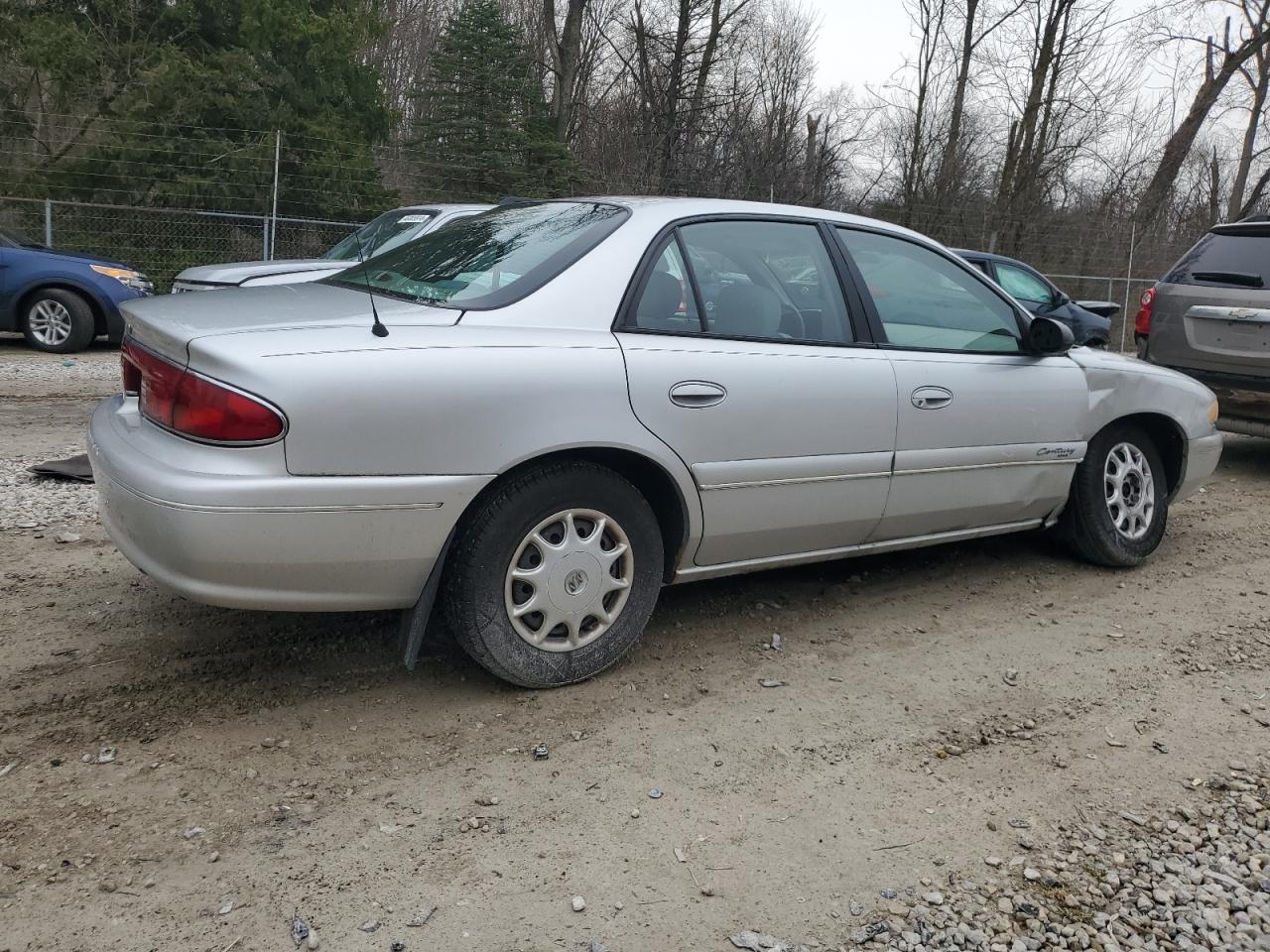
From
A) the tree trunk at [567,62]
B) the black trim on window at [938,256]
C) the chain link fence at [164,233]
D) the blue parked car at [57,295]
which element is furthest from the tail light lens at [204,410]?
the tree trunk at [567,62]

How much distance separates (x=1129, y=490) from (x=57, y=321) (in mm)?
10733

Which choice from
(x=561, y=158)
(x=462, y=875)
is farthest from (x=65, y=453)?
(x=561, y=158)

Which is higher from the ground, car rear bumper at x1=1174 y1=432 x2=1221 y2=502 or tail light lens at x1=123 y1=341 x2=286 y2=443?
tail light lens at x1=123 y1=341 x2=286 y2=443

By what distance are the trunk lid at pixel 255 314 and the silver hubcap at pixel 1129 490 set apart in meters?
3.27

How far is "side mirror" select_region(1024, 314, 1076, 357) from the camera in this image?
442cm

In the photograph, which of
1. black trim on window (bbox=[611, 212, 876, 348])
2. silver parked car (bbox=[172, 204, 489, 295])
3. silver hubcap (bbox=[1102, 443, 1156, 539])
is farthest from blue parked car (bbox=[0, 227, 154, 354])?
silver hubcap (bbox=[1102, 443, 1156, 539])

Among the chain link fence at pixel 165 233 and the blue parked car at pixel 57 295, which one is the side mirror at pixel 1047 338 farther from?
the chain link fence at pixel 165 233

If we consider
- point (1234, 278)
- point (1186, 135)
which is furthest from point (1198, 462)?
point (1186, 135)

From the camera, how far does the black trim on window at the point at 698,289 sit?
3.42 m

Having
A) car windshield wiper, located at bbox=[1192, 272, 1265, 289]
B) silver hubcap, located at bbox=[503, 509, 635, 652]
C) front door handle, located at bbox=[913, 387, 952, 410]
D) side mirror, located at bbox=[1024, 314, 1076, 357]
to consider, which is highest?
car windshield wiper, located at bbox=[1192, 272, 1265, 289]

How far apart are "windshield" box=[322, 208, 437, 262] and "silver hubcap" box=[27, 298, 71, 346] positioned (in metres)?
3.40

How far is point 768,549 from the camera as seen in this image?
12.6 ft

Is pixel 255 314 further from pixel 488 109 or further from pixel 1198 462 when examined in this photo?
pixel 488 109

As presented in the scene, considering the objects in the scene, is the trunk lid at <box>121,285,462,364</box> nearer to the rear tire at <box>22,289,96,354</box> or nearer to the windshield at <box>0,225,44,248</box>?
the rear tire at <box>22,289,96,354</box>
